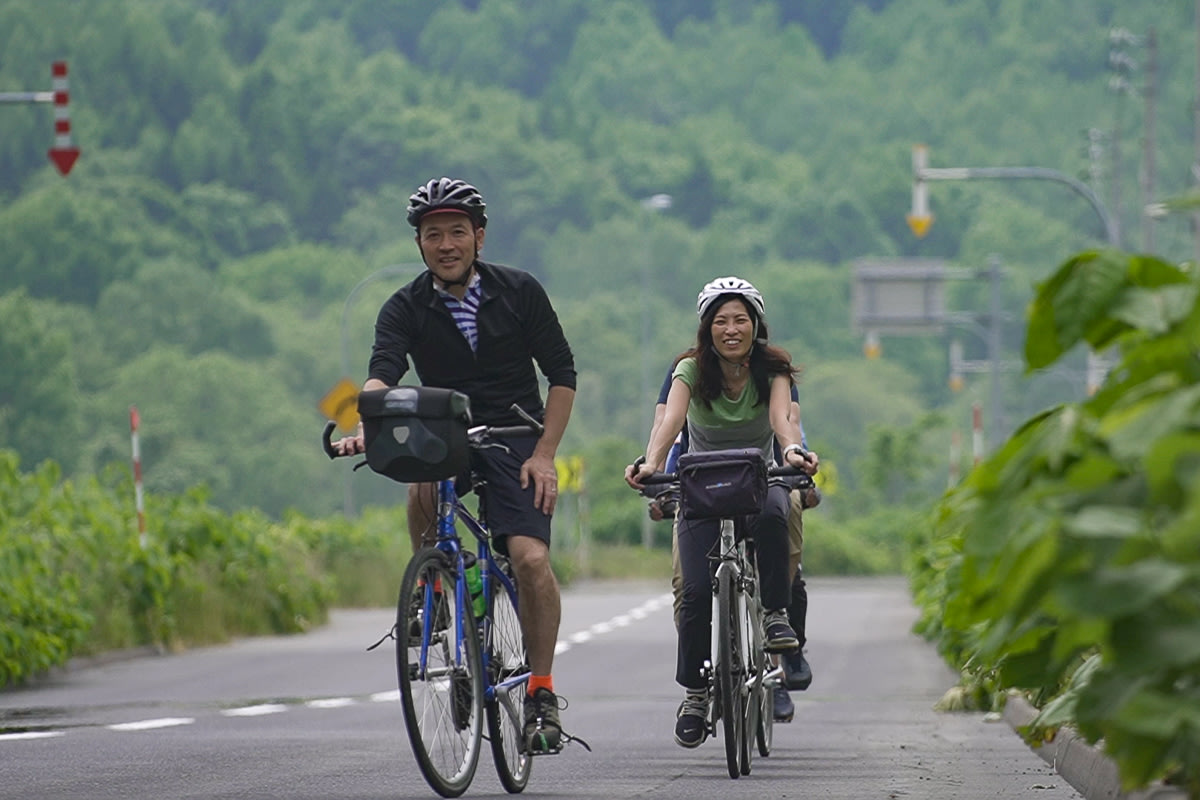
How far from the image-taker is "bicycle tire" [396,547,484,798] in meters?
7.39

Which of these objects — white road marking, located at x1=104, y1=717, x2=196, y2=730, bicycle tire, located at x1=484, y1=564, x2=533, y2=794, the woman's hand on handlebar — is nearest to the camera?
bicycle tire, located at x1=484, y1=564, x2=533, y2=794

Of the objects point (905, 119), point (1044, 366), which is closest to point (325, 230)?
point (905, 119)

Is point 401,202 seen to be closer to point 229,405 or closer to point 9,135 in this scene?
point 9,135

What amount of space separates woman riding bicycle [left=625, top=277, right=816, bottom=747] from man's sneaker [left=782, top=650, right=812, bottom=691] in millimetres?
1269

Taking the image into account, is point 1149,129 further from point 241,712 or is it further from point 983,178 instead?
point 241,712

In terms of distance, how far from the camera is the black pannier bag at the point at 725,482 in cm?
898

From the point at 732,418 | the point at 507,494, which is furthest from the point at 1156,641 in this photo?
the point at 732,418

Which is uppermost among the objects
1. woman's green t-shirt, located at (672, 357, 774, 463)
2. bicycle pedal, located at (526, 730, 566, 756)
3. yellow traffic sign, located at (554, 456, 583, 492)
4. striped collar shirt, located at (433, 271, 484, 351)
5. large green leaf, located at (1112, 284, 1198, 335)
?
striped collar shirt, located at (433, 271, 484, 351)

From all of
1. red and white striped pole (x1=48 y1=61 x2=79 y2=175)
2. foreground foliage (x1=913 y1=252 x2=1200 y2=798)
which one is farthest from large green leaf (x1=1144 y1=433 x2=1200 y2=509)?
red and white striped pole (x1=48 y1=61 x2=79 y2=175)

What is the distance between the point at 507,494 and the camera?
8.14m

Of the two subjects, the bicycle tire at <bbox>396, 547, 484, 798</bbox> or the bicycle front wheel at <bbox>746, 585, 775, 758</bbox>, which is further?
the bicycle front wheel at <bbox>746, 585, 775, 758</bbox>

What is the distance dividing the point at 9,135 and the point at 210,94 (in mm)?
18641

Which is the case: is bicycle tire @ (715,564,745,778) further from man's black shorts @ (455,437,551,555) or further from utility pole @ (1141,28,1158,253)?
utility pole @ (1141,28,1158,253)

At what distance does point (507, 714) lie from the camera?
805cm
